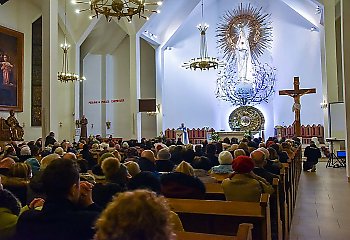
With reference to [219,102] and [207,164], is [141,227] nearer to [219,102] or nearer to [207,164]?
[207,164]

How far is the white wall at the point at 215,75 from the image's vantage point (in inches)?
669

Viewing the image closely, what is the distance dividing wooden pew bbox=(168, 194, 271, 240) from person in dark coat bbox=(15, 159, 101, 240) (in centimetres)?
94

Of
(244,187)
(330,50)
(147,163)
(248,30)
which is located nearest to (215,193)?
(244,187)

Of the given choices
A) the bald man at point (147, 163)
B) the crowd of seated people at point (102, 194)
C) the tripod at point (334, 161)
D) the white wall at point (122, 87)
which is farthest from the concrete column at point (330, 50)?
the bald man at point (147, 163)

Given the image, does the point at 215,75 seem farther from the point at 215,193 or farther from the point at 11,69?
the point at 215,193

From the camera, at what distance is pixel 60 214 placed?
1.90m

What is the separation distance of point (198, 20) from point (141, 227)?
18444 millimetres

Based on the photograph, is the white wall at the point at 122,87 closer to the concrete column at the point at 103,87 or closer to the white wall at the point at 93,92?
the concrete column at the point at 103,87

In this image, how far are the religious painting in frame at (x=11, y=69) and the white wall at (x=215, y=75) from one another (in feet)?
23.5

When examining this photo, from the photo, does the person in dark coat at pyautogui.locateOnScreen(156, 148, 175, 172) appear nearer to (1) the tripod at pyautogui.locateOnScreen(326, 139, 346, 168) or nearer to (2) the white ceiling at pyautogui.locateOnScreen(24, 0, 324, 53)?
(1) the tripod at pyautogui.locateOnScreen(326, 139, 346, 168)

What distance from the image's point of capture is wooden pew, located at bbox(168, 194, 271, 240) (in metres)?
2.66

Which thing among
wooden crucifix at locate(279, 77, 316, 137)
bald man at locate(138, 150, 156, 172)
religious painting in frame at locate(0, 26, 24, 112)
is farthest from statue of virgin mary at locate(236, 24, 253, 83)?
bald man at locate(138, 150, 156, 172)

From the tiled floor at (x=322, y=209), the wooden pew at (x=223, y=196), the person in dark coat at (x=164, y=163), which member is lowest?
the tiled floor at (x=322, y=209)

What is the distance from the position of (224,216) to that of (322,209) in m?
3.51
